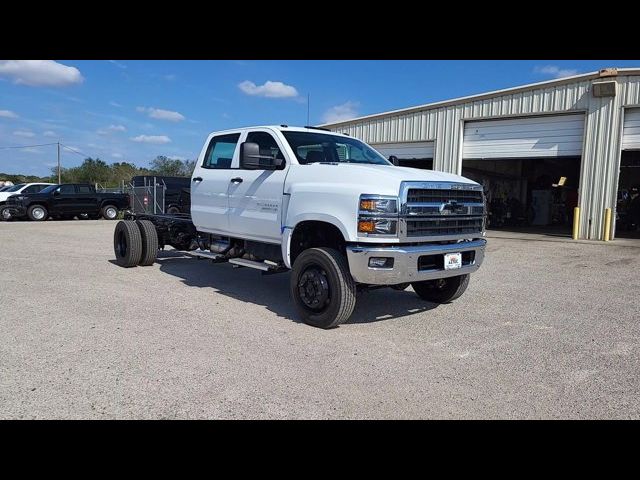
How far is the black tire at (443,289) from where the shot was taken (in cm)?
626

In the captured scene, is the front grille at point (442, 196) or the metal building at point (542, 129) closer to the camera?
the front grille at point (442, 196)

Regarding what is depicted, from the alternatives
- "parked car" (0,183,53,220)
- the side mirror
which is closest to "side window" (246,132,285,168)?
the side mirror

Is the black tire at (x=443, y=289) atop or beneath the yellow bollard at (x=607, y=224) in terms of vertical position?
beneath

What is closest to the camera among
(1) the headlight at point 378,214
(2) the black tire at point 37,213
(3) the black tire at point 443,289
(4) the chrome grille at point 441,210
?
(1) the headlight at point 378,214

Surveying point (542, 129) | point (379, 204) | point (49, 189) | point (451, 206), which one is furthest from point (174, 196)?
point (49, 189)

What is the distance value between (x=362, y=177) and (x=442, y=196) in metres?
0.91

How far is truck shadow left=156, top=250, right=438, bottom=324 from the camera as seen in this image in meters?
5.99

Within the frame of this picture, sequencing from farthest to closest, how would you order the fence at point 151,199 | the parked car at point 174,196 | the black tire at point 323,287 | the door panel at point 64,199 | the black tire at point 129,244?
the door panel at point 64,199 < the fence at point 151,199 < the parked car at point 174,196 < the black tire at point 129,244 < the black tire at point 323,287

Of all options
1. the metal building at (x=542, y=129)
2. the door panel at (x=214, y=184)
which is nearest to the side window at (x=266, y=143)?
the door panel at (x=214, y=184)

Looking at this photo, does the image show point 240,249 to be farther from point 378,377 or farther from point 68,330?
point 378,377

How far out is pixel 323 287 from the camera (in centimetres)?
509

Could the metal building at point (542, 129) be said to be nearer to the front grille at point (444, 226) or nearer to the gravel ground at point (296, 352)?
the gravel ground at point (296, 352)

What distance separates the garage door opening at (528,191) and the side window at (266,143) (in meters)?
16.6

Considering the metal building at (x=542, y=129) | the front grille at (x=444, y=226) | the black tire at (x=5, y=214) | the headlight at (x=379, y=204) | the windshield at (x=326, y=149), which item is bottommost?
the black tire at (x=5, y=214)
